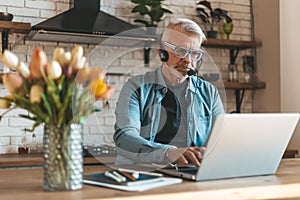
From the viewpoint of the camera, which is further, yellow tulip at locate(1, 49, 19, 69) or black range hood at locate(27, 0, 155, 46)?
black range hood at locate(27, 0, 155, 46)

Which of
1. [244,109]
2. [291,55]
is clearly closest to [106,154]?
[291,55]

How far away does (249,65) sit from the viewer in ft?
15.0

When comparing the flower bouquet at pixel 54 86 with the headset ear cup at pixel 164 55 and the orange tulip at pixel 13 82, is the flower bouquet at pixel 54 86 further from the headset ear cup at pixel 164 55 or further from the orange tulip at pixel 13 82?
the headset ear cup at pixel 164 55

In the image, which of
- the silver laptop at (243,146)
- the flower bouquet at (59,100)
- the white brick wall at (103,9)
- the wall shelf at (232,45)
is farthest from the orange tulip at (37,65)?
the wall shelf at (232,45)

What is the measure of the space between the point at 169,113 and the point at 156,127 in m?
0.13

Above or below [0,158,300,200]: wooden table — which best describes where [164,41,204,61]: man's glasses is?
above

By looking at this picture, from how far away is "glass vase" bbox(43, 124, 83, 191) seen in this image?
144cm

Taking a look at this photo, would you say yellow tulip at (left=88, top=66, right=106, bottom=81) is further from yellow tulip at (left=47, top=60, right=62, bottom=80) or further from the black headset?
the black headset

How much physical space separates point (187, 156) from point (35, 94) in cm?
69

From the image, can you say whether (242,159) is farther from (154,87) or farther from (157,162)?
(154,87)

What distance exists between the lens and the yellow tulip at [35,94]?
1.39 m

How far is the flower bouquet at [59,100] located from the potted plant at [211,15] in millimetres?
3013

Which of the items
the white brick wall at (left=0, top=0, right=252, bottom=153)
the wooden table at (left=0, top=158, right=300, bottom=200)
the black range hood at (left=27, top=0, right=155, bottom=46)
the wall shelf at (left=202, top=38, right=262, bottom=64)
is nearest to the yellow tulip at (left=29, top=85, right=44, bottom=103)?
the wooden table at (left=0, top=158, right=300, bottom=200)

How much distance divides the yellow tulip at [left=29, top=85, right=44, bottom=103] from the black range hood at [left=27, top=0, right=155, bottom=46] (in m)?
2.13
